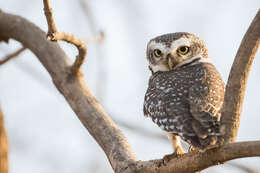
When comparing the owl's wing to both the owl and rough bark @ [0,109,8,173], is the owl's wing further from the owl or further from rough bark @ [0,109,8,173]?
rough bark @ [0,109,8,173]

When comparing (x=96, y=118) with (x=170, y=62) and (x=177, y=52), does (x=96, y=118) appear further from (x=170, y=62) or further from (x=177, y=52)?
(x=177, y=52)

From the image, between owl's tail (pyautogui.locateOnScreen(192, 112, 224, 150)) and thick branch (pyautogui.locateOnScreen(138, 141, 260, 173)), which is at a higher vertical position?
owl's tail (pyautogui.locateOnScreen(192, 112, 224, 150))

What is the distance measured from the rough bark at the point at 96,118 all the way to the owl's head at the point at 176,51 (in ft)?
3.31

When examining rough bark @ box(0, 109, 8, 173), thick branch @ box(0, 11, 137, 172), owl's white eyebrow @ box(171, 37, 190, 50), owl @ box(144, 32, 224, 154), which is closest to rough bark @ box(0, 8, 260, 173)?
thick branch @ box(0, 11, 137, 172)

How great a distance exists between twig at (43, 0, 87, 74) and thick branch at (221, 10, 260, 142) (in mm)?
1684

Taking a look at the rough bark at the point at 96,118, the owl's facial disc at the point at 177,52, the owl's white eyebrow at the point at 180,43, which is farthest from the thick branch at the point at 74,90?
the owl's white eyebrow at the point at 180,43

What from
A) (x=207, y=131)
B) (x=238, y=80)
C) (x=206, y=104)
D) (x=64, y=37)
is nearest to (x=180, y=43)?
(x=64, y=37)

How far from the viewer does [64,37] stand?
171 inches

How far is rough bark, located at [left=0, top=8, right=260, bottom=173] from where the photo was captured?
3.32m

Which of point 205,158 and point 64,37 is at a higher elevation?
point 64,37

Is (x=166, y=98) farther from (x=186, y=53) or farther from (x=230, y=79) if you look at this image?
(x=186, y=53)

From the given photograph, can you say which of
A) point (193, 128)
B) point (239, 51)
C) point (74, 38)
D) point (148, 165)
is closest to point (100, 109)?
point (74, 38)

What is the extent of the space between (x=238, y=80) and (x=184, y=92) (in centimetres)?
81

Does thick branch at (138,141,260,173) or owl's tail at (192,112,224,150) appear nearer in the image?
thick branch at (138,141,260,173)
